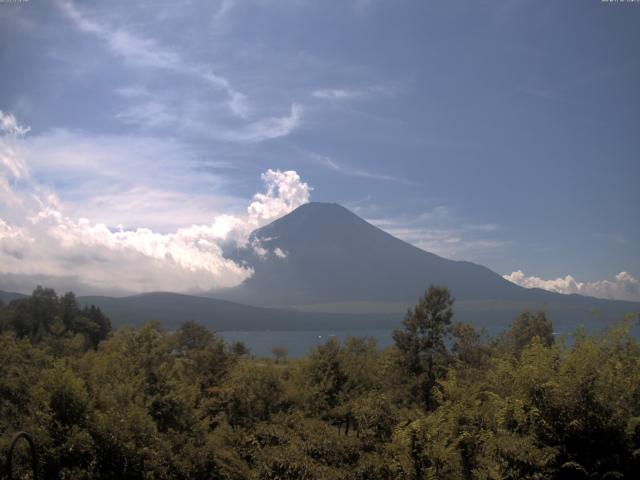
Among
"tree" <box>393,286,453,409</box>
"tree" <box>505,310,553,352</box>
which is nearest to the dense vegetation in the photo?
"tree" <box>393,286,453,409</box>

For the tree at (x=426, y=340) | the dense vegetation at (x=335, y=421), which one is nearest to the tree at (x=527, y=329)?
the tree at (x=426, y=340)

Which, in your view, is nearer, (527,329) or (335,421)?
(335,421)

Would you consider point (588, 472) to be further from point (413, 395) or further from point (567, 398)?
point (413, 395)

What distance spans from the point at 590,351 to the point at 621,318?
2552mm

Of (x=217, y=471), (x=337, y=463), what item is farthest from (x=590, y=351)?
(x=217, y=471)

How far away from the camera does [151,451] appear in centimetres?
1303

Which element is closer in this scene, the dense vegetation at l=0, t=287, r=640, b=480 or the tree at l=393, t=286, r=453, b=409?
the dense vegetation at l=0, t=287, r=640, b=480

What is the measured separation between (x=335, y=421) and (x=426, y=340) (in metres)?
9.94

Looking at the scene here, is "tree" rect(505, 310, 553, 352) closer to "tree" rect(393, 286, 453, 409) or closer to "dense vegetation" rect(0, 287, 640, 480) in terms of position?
"tree" rect(393, 286, 453, 409)

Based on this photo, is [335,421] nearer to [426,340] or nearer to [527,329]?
[426,340]

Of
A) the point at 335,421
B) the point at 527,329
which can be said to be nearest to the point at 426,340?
the point at 335,421

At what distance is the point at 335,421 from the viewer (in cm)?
1914

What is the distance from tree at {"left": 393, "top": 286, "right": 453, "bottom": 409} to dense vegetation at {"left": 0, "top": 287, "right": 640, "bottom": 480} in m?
4.19

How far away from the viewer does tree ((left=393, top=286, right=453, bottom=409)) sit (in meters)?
26.3
